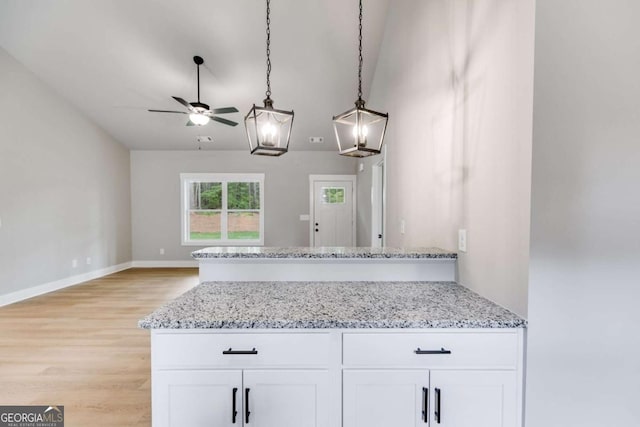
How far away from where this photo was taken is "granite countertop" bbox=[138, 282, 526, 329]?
1.13 metres

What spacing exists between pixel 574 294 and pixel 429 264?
73 centimetres

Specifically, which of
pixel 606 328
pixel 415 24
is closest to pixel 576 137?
pixel 606 328

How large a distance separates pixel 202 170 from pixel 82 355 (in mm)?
4447

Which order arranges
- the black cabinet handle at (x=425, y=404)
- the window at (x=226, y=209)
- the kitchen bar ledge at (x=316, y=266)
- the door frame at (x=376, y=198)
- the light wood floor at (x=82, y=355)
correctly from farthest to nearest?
the window at (x=226, y=209)
the door frame at (x=376, y=198)
the light wood floor at (x=82, y=355)
the kitchen bar ledge at (x=316, y=266)
the black cabinet handle at (x=425, y=404)

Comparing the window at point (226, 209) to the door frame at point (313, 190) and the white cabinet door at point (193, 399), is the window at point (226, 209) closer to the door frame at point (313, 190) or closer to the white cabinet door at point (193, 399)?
the door frame at point (313, 190)

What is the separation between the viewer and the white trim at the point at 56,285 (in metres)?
3.78

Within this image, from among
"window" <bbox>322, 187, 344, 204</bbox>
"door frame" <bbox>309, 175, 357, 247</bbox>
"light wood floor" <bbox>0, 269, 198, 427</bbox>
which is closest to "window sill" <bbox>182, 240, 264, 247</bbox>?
"door frame" <bbox>309, 175, 357, 247</bbox>

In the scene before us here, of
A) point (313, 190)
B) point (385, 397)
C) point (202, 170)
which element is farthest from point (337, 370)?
point (202, 170)

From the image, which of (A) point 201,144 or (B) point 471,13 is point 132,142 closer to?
(A) point 201,144

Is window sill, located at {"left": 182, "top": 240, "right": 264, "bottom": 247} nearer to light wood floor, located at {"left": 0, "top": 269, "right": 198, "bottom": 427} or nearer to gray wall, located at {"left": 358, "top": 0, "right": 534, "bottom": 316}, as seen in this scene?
light wood floor, located at {"left": 0, "top": 269, "right": 198, "bottom": 427}

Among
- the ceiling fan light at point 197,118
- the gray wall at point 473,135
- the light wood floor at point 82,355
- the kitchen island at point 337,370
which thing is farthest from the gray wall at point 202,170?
the kitchen island at point 337,370

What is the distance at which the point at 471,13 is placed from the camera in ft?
4.79

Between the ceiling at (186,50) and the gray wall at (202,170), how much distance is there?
1250 mm

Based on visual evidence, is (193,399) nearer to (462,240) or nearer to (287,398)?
(287,398)
